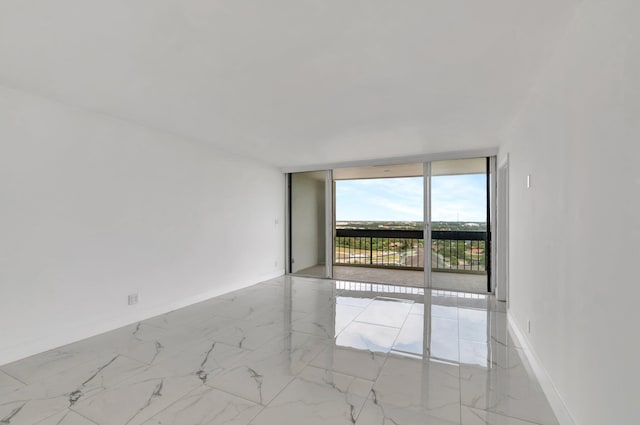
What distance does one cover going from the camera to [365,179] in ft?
23.2

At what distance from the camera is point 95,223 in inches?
119

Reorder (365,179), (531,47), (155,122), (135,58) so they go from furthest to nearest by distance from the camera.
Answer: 1. (365,179)
2. (155,122)
3. (135,58)
4. (531,47)

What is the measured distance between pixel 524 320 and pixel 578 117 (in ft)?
6.66

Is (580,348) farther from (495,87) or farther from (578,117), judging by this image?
(495,87)

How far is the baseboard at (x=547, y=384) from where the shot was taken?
1.69 m

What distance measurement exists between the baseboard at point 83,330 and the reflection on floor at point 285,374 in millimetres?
85

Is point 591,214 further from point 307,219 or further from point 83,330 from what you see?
point 307,219

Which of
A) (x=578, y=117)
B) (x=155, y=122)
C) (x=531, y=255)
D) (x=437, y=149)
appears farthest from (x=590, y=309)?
(x=155, y=122)

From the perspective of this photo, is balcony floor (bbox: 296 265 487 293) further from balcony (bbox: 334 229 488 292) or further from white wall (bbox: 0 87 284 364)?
white wall (bbox: 0 87 284 364)

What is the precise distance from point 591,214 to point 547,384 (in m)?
1.33

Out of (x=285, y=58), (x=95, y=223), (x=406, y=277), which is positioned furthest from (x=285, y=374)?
(x=406, y=277)

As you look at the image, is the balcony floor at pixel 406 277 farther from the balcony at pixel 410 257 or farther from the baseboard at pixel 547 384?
the baseboard at pixel 547 384

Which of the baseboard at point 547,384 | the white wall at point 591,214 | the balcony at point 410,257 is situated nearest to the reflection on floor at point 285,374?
the baseboard at point 547,384

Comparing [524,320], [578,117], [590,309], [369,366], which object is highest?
[578,117]
